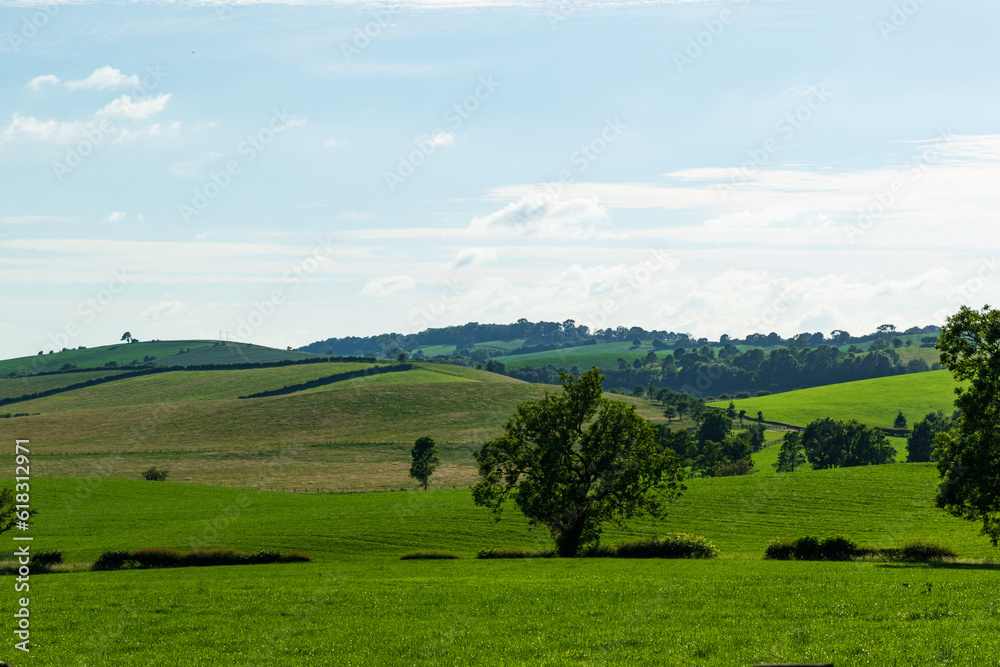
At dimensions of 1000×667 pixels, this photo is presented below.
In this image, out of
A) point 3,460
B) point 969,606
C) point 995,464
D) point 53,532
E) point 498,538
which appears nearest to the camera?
point 969,606

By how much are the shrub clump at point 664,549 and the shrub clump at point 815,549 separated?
155 inches

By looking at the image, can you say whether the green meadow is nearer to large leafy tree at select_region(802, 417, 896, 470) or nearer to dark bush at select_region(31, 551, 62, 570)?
dark bush at select_region(31, 551, 62, 570)

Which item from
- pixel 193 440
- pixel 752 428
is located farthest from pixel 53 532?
pixel 752 428

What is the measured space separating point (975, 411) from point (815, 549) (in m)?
12.6

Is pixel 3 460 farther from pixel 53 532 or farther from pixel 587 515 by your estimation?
pixel 587 515

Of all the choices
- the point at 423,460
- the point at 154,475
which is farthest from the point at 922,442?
the point at 154,475

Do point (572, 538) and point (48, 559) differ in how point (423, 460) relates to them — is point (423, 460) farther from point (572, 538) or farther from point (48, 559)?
point (48, 559)

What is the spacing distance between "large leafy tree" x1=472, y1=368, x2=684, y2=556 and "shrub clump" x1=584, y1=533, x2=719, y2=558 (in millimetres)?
1793

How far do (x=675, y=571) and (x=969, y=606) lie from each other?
15.8 meters

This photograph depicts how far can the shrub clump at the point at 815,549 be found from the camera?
46656 millimetres

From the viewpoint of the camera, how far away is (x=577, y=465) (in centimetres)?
5272

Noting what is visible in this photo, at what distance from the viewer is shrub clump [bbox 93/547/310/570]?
48.3m

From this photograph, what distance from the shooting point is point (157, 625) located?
80.3ft

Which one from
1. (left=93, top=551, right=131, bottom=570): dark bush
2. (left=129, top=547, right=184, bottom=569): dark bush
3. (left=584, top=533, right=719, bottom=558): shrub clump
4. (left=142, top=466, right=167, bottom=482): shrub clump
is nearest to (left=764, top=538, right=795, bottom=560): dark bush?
(left=584, top=533, right=719, bottom=558): shrub clump
